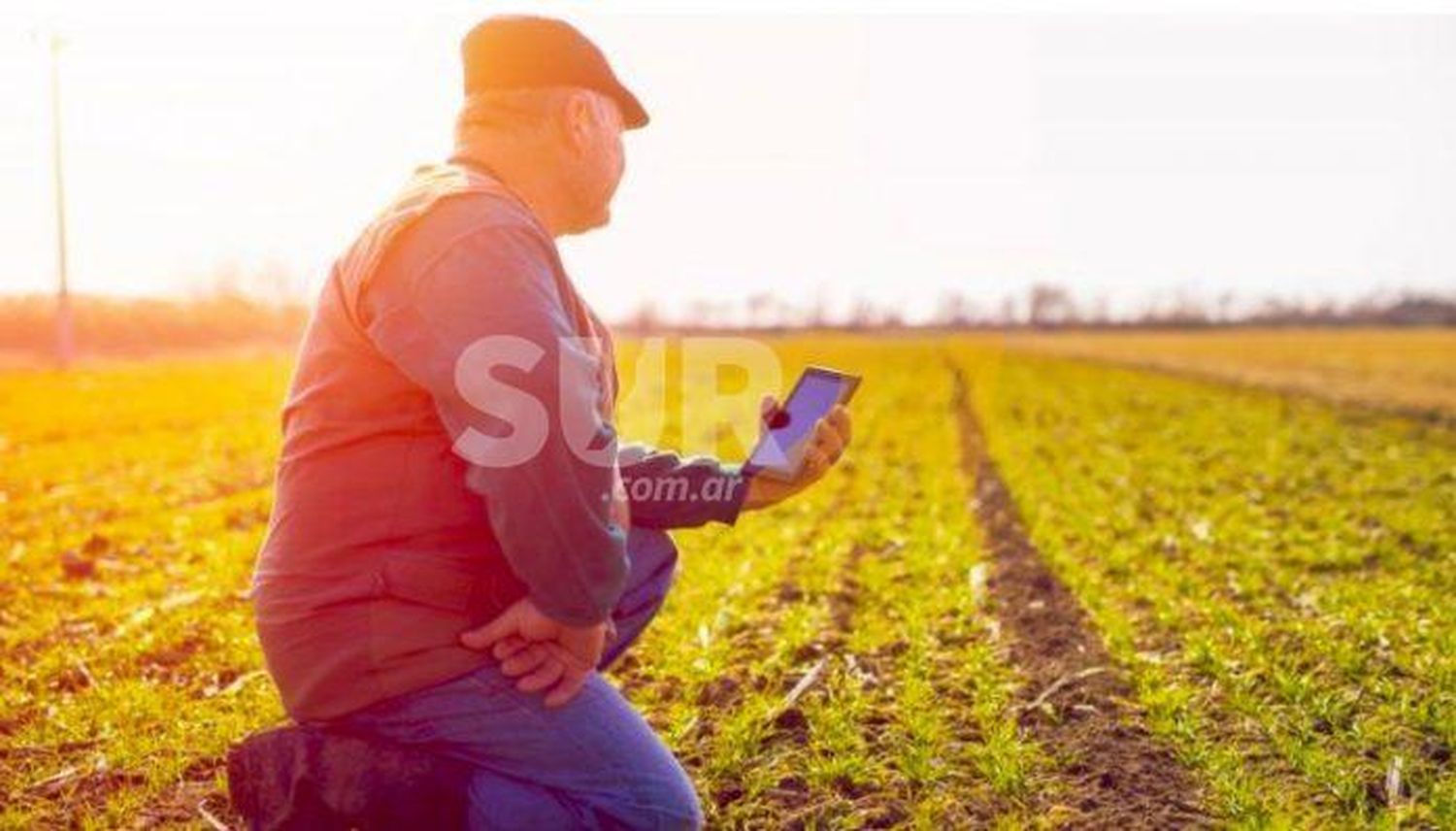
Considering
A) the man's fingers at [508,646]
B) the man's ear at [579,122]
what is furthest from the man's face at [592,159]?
the man's fingers at [508,646]

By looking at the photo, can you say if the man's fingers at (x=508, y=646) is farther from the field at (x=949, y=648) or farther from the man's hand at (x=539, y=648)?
the field at (x=949, y=648)

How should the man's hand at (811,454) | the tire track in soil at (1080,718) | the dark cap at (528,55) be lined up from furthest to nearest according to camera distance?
the tire track in soil at (1080,718)
the man's hand at (811,454)
the dark cap at (528,55)

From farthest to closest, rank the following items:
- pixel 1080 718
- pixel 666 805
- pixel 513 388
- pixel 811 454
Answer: pixel 1080 718 → pixel 811 454 → pixel 666 805 → pixel 513 388

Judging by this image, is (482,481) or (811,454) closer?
(482,481)

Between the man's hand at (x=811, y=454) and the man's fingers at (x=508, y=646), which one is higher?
the man's hand at (x=811, y=454)

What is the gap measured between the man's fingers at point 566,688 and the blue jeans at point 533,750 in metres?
0.04

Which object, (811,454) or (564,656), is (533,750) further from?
(811,454)

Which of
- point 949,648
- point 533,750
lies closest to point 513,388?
point 533,750

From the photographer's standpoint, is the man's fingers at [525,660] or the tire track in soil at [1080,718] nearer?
the man's fingers at [525,660]

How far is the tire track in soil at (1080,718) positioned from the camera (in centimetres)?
427

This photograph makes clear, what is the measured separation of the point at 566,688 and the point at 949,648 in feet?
11.8

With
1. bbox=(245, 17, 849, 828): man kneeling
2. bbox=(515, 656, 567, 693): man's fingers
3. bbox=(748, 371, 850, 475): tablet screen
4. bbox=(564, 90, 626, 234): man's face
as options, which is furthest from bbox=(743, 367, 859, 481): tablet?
bbox=(515, 656, 567, 693): man's fingers

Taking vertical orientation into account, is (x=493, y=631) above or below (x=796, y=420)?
below

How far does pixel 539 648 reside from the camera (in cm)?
304
